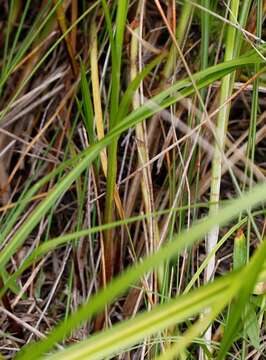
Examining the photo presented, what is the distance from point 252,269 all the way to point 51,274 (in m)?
0.70

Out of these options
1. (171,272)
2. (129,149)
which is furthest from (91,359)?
(129,149)

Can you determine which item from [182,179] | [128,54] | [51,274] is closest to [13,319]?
[51,274]

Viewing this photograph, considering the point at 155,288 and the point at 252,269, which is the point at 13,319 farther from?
the point at 252,269

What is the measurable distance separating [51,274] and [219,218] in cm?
71

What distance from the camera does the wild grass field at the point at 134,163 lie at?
32.0 inches

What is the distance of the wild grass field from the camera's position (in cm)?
81

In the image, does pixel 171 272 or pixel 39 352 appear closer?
pixel 39 352

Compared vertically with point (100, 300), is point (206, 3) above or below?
above

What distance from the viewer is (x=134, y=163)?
111cm

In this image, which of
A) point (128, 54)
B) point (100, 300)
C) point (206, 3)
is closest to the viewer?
point (100, 300)

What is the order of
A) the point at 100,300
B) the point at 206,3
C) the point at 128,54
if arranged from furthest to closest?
the point at 128,54, the point at 206,3, the point at 100,300

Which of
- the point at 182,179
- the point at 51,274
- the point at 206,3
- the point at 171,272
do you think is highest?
the point at 206,3

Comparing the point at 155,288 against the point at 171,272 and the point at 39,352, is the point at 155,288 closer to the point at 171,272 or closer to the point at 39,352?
the point at 171,272

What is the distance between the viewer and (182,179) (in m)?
Result: 0.92
